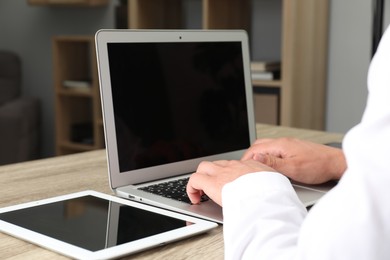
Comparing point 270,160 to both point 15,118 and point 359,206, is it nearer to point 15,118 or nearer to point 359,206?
point 359,206

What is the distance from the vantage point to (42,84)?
413 cm

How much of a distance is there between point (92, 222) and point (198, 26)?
264cm

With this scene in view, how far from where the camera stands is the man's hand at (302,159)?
0.98 m

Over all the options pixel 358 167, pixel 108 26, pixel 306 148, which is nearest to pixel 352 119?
pixel 108 26

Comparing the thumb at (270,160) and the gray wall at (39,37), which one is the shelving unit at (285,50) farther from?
the thumb at (270,160)

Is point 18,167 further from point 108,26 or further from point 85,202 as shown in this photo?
point 108,26

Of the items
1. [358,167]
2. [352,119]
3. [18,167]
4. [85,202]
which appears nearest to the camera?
[358,167]

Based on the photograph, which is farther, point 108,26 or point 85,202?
point 108,26

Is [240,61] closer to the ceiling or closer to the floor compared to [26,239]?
closer to the ceiling

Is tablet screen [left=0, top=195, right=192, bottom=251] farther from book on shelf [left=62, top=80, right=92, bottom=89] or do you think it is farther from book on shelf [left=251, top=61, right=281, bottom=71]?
book on shelf [left=62, top=80, right=92, bottom=89]

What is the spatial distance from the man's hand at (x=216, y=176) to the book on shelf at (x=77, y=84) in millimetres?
2756

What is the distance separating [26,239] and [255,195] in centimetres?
29

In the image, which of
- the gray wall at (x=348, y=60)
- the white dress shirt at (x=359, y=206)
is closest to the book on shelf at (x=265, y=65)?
the gray wall at (x=348, y=60)

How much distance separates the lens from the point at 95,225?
0.77 metres
